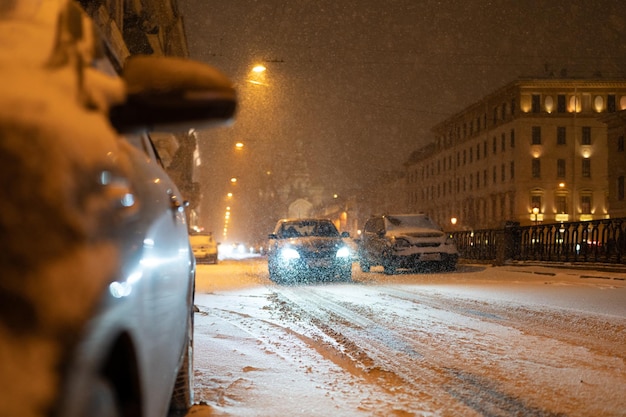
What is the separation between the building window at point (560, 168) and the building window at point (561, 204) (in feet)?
8.24

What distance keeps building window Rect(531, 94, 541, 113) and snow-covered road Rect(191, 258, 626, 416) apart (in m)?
68.2

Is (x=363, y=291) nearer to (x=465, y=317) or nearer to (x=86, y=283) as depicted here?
(x=465, y=317)

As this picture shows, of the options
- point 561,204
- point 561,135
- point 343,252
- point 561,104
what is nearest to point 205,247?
point 343,252

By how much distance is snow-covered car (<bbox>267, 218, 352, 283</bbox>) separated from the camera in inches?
594

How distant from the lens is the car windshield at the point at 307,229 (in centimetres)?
1636

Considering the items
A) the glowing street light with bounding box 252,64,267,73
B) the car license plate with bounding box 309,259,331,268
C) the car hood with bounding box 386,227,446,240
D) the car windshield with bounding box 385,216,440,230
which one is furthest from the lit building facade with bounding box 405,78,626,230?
the car license plate with bounding box 309,259,331,268

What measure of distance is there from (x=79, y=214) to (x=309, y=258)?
44.8 ft

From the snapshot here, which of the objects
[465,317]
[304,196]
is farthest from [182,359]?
[304,196]

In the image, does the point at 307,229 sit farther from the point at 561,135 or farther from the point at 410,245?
the point at 561,135

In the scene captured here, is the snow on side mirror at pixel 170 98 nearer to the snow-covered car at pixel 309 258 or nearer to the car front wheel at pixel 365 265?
the snow-covered car at pixel 309 258

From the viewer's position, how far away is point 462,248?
25562 mm

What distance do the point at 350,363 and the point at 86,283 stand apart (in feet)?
13.4

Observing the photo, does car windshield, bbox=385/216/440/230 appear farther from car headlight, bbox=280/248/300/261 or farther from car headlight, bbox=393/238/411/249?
car headlight, bbox=280/248/300/261

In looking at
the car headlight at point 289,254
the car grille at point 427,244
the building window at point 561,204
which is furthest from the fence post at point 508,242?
the building window at point 561,204
